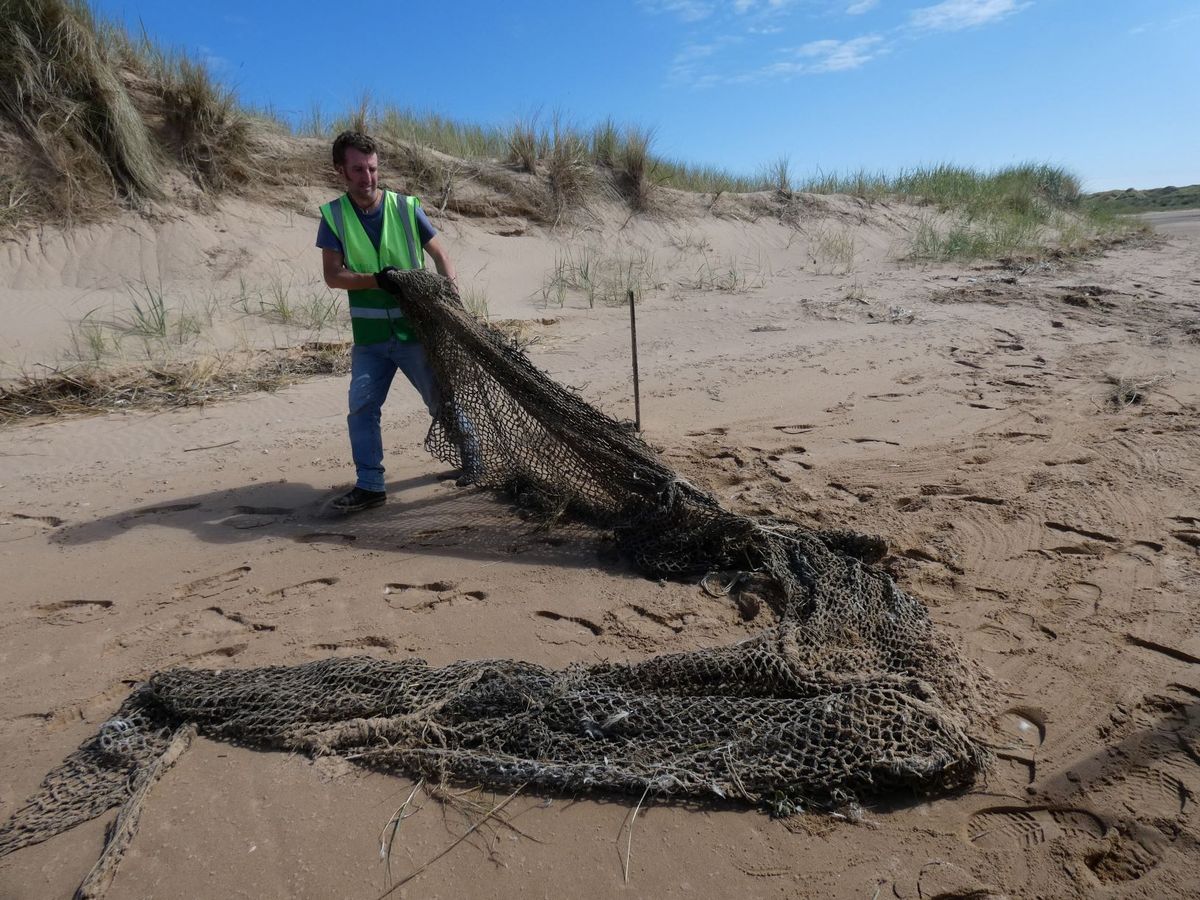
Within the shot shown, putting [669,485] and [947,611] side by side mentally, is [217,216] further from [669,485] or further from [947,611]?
[947,611]

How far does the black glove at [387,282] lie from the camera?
3.75 m

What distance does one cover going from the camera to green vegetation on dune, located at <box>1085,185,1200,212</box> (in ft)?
84.9

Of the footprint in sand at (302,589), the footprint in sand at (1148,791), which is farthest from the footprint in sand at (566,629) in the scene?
the footprint in sand at (1148,791)

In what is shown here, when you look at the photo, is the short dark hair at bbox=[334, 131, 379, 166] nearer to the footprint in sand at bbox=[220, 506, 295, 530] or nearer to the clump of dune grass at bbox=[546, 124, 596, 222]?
the footprint in sand at bbox=[220, 506, 295, 530]

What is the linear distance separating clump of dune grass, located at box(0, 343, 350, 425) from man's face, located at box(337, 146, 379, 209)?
280cm

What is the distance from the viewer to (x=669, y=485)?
3.44 metres

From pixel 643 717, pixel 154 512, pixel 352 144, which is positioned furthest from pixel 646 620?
pixel 154 512

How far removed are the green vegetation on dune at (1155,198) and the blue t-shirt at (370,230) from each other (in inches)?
963

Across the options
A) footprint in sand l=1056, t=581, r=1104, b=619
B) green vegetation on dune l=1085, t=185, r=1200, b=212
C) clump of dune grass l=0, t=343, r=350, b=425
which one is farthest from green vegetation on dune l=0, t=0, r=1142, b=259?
green vegetation on dune l=1085, t=185, r=1200, b=212

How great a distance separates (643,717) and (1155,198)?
4735 centimetres

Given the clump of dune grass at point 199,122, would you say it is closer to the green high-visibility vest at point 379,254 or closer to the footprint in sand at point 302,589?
the green high-visibility vest at point 379,254

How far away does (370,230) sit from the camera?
3.88 m

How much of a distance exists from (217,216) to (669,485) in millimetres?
7893

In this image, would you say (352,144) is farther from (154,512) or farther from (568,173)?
(568,173)
